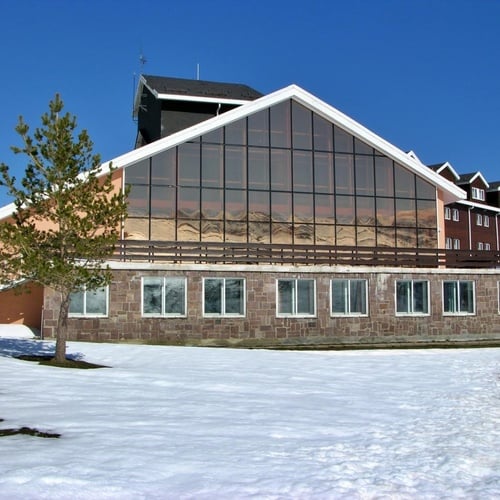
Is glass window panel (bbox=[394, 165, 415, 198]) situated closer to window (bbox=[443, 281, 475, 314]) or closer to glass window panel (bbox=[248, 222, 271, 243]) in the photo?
window (bbox=[443, 281, 475, 314])

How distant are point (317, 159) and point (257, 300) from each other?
9.57 metres

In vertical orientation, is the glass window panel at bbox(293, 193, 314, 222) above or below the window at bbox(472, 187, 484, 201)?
below

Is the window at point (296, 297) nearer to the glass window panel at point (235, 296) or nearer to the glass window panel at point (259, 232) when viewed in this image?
the glass window panel at point (235, 296)

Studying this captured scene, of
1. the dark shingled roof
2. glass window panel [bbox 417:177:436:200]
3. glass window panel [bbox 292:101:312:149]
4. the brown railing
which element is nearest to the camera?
the brown railing

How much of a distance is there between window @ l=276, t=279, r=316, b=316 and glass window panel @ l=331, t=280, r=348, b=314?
0.86 metres

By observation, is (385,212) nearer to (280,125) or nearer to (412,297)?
(412,297)

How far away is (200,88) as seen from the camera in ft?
117

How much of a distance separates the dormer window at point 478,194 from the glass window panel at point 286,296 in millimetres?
33885

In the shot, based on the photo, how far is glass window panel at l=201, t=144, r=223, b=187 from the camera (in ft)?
94.8

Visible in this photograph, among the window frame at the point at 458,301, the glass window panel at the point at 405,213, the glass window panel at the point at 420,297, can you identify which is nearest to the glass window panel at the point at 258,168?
the glass window panel at the point at 405,213

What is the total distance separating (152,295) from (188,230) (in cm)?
578

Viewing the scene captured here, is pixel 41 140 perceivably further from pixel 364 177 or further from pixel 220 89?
pixel 220 89

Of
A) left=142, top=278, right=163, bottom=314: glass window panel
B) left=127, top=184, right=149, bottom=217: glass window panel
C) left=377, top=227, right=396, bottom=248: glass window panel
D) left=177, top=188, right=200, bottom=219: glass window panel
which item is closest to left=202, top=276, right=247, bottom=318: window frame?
left=142, top=278, right=163, bottom=314: glass window panel

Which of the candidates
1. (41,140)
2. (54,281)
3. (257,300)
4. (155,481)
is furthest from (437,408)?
(257,300)
